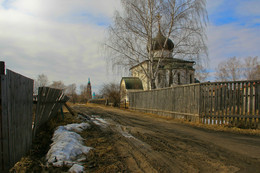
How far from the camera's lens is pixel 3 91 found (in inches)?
128

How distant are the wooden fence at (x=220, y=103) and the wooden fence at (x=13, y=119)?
7712 mm

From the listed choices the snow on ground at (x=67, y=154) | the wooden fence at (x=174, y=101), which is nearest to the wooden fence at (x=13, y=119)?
the snow on ground at (x=67, y=154)

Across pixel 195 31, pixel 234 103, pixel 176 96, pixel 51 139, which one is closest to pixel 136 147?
pixel 51 139

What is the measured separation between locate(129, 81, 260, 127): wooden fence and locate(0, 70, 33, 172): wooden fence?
25.3 feet

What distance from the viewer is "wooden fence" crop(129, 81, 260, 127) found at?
27.5 ft

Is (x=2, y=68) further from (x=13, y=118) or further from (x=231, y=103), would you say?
(x=231, y=103)

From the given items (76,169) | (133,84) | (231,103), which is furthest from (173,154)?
(133,84)

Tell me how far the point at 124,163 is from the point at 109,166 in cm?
36

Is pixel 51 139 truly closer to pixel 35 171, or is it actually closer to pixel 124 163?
pixel 35 171

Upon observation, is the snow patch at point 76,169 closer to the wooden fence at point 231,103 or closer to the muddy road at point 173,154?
the muddy road at point 173,154

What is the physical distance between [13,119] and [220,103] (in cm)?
822

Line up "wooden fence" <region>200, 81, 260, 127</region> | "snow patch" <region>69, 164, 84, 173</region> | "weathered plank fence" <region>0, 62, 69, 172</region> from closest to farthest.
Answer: "weathered plank fence" <region>0, 62, 69, 172</region>, "snow patch" <region>69, 164, 84, 173</region>, "wooden fence" <region>200, 81, 260, 127</region>

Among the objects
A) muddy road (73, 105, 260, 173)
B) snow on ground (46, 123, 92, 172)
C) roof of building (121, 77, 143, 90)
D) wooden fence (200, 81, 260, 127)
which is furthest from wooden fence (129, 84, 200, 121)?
roof of building (121, 77, 143, 90)

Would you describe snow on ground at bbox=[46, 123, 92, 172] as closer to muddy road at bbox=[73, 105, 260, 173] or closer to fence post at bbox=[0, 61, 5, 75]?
muddy road at bbox=[73, 105, 260, 173]
